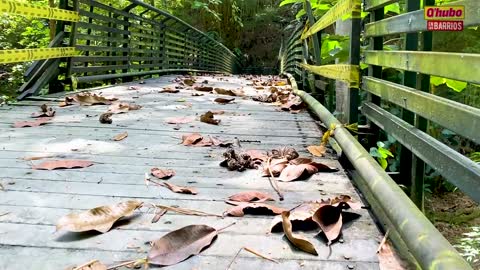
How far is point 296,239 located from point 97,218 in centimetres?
66

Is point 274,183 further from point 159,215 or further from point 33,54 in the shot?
point 33,54

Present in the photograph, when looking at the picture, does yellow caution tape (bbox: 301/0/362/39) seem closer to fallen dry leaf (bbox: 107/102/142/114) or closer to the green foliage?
fallen dry leaf (bbox: 107/102/142/114)

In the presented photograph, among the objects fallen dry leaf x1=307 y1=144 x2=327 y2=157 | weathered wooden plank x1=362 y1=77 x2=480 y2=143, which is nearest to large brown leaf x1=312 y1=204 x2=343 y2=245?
weathered wooden plank x1=362 y1=77 x2=480 y2=143

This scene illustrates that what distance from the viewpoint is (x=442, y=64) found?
1.47 meters

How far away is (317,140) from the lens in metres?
3.05

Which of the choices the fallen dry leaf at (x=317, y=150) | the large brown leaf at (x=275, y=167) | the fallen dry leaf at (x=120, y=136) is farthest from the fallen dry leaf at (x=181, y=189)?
the fallen dry leaf at (x=120, y=136)

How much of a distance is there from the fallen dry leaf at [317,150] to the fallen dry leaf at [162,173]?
81 cm

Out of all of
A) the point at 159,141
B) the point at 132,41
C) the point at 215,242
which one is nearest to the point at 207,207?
the point at 215,242

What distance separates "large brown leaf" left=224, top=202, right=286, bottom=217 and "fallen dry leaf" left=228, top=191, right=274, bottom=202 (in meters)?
0.10

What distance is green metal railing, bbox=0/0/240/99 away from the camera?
15.9ft

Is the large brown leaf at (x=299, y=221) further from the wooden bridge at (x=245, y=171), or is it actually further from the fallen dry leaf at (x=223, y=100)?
the fallen dry leaf at (x=223, y=100)

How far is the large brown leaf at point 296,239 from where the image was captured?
141 centimetres

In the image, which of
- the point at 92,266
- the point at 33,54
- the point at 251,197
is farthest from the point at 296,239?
the point at 33,54

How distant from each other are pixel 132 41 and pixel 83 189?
7310 millimetres
